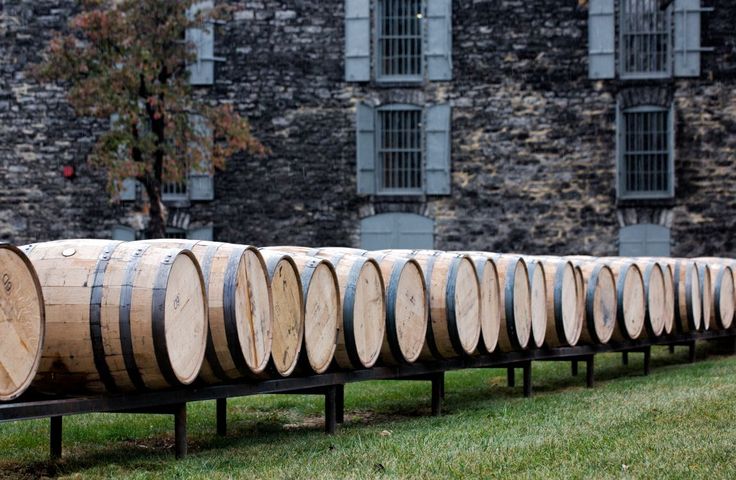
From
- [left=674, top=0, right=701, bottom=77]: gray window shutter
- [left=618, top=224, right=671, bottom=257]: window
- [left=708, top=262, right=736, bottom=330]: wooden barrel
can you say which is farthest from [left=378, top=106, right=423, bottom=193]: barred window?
[left=708, top=262, right=736, bottom=330]: wooden barrel

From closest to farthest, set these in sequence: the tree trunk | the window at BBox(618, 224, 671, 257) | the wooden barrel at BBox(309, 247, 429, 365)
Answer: the wooden barrel at BBox(309, 247, 429, 365), the tree trunk, the window at BBox(618, 224, 671, 257)

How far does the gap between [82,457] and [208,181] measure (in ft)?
49.8

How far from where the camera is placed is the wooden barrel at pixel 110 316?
6645mm

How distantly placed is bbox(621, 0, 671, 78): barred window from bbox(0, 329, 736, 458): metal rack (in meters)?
10.6

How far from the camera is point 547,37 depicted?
73.3 ft

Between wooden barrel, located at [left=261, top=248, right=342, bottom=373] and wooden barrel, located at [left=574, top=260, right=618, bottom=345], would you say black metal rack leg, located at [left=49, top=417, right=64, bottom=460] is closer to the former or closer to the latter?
wooden barrel, located at [left=261, top=248, right=342, bottom=373]

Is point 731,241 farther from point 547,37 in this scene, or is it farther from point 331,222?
point 331,222

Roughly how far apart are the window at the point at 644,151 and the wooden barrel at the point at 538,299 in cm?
1152

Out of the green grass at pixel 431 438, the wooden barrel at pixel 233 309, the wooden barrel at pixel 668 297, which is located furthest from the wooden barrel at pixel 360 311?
the wooden barrel at pixel 668 297

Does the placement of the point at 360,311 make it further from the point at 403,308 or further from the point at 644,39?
the point at 644,39

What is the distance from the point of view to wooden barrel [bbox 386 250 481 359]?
379 inches

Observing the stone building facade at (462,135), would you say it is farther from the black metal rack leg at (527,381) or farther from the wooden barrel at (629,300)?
the black metal rack leg at (527,381)

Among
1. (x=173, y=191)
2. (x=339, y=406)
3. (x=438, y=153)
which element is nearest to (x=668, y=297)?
(x=339, y=406)

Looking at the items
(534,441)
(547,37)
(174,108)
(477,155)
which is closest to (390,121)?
(477,155)
